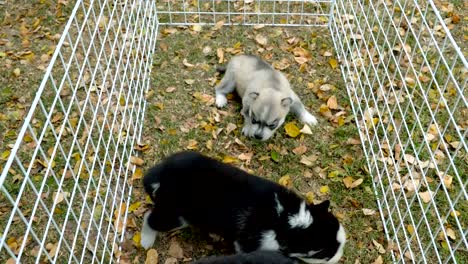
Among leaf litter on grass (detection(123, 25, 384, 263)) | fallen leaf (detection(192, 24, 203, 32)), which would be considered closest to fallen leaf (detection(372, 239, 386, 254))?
leaf litter on grass (detection(123, 25, 384, 263))

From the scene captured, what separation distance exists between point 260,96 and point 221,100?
606 millimetres

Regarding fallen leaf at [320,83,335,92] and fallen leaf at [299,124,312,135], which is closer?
fallen leaf at [299,124,312,135]

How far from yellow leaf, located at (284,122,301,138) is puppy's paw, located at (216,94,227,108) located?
69cm

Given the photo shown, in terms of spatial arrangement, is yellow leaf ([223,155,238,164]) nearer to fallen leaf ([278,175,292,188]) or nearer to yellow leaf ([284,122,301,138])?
fallen leaf ([278,175,292,188])

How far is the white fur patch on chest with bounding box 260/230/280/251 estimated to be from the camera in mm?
2834

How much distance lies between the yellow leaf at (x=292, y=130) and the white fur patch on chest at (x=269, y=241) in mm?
1462

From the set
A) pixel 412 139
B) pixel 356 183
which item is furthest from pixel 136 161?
pixel 412 139

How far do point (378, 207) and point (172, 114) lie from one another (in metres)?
2.08

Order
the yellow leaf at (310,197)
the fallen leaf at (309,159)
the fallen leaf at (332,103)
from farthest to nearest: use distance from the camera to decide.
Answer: the fallen leaf at (332,103)
the fallen leaf at (309,159)
the yellow leaf at (310,197)

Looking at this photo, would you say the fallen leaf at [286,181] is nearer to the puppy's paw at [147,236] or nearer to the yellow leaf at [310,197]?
the yellow leaf at [310,197]

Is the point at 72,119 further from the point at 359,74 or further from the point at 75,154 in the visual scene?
the point at 359,74

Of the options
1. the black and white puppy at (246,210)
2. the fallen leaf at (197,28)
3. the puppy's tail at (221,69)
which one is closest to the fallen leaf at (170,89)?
the puppy's tail at (221,69)

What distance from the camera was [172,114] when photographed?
4332 mm

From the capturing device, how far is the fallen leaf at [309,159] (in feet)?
12.7
